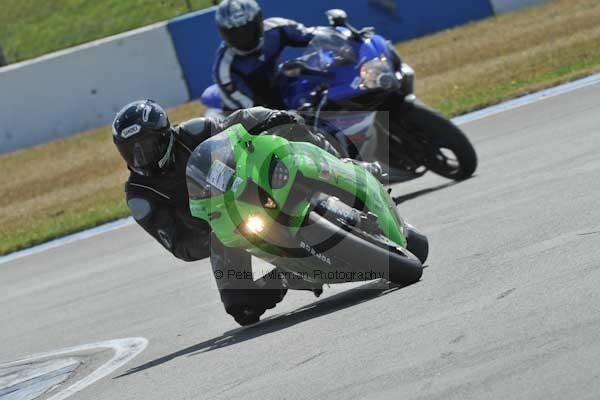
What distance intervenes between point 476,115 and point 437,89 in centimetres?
321

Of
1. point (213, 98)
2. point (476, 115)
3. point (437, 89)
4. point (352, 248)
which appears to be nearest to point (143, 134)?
point (352, 248)

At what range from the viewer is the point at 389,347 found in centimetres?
531

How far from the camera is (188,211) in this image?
757cm

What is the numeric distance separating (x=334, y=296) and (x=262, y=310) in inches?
16.2

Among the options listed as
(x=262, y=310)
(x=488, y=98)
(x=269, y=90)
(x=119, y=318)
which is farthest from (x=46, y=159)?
(x=262, y=310)

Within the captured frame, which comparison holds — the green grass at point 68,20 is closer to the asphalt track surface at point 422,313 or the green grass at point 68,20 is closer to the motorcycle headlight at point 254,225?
the asphalt track surface at point 422,313

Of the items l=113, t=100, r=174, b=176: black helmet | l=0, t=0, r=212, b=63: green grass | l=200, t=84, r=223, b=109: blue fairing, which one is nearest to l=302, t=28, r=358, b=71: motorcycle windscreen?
l=200, t=84, r=223, b=109: blue fairing

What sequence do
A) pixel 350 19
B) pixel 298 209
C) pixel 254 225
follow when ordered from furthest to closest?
pixel 350 19
pixel 254 225
pixel 298 209

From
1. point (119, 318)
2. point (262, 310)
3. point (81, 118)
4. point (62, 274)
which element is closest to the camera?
point (262, 310)

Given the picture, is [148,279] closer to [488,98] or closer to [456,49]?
[488,98]

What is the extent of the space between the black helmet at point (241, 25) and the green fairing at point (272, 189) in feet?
12.6

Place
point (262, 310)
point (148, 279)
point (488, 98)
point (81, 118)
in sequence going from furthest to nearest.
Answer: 1. point (81, 118)
2. point (488, 98)
3. point (148, 279)
4. point (262, 310)

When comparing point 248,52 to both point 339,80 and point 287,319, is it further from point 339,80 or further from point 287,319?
point 287,319

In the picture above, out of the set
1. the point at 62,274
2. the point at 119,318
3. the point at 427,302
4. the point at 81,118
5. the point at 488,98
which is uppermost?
the point at 427,302
